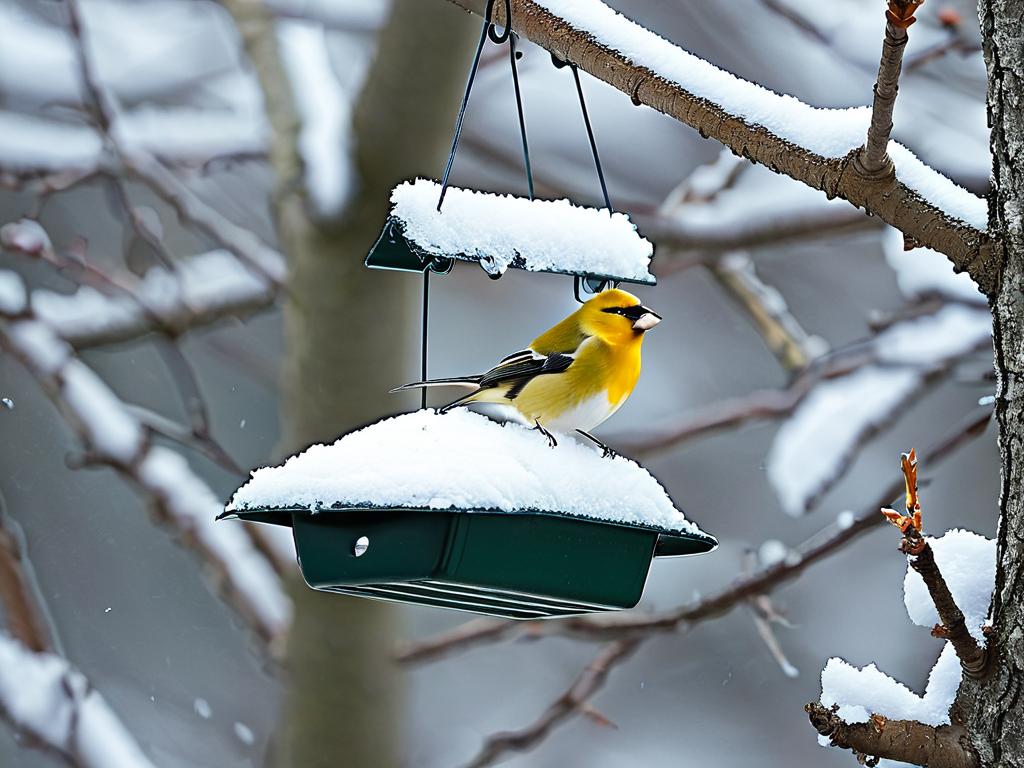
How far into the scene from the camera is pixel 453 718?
6715mm

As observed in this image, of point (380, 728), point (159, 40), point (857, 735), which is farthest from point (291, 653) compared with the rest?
point (159, 40)

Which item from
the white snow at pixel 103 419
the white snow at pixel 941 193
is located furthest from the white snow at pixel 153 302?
the white snow at pixel 941 193

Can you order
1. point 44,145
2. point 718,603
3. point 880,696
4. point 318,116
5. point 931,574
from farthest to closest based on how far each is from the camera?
point 44,145
point 318,116
point 718,603
point 880,696
point 931,574

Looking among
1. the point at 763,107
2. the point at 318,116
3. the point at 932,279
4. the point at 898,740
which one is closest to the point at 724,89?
the point at 763,107

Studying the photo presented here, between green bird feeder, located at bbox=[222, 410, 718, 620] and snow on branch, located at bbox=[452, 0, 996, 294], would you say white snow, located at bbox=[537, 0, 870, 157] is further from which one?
green bird feeder, located at bbox=[222, 410, 718, 620]

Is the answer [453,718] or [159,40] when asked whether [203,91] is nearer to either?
[159,40]

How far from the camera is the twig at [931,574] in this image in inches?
48.1

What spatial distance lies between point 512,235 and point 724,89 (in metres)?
0.40

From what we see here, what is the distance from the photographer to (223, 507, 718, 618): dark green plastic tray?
1.75 meters

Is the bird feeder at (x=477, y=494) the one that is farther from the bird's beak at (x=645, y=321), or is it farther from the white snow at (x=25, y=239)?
the white snow at (x=25, y=239)

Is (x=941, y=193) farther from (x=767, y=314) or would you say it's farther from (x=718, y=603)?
(x=767, y=314)

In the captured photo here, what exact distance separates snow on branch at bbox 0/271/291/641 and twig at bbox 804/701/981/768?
2387mm

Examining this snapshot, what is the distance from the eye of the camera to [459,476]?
5.74ft

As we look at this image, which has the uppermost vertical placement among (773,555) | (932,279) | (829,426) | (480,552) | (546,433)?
(932,279)
